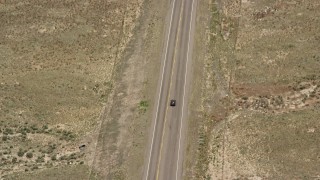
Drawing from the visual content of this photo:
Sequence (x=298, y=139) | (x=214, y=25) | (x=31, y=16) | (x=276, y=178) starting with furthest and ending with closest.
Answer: (x=31, y=16), (x=214, y=25), (x=298, y=139), (x=276, y=178)

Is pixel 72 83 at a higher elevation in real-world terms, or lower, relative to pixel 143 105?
higher

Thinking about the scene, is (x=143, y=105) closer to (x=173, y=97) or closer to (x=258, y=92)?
(x=173, y=97)

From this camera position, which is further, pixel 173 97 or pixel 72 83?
pixel 72 83

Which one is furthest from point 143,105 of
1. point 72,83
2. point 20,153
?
point 20,153

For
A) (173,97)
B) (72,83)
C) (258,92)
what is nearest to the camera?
(258,92)

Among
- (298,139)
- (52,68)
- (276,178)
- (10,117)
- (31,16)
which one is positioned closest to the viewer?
(276,178)

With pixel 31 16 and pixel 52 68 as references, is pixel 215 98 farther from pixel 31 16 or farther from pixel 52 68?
pixel 31 16

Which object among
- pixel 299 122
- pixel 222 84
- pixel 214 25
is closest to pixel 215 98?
pixel 222 84
